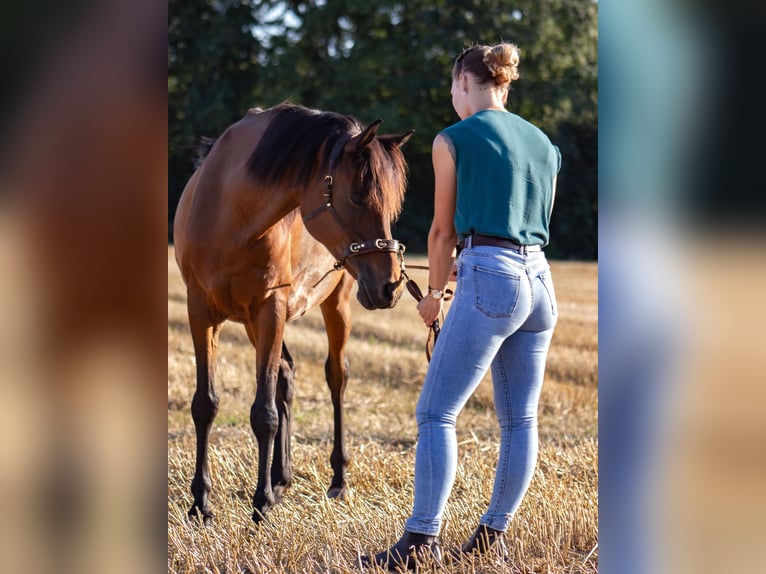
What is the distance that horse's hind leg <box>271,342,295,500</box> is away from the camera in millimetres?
5469

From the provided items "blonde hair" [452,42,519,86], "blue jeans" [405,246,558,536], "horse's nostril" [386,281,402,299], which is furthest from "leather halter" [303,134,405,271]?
"blonde hair" [452,42,519,86]

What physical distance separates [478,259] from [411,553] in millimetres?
1095

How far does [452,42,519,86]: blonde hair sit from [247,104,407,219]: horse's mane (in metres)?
1.09

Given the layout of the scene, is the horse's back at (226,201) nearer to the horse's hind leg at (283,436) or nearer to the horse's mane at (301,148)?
the horse's mane at (301,148)

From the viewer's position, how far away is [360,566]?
335 cm

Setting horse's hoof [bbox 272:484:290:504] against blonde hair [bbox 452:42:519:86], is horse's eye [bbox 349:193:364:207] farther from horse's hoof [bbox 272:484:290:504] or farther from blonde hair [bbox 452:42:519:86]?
horse's hoof [bbox 272:484:290:504]

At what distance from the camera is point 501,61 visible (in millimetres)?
3283
